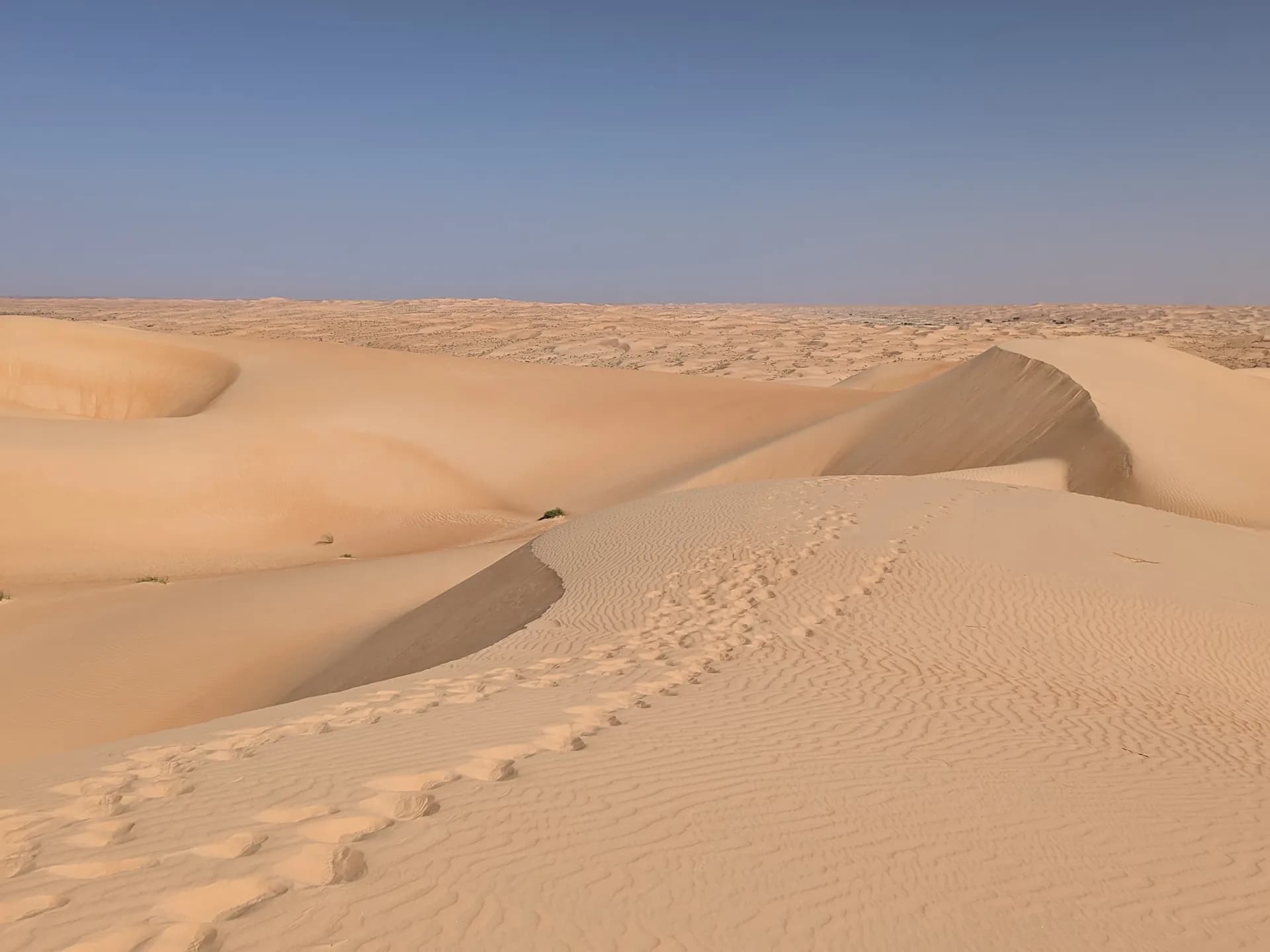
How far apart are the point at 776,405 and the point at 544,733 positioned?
957 inches

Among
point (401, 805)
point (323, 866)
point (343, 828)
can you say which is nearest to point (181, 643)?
point (401, 805)

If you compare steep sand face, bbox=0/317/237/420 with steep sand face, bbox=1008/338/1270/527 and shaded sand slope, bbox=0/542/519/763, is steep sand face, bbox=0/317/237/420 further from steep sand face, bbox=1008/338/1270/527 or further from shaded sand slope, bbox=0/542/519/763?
steep sand face, bbox=1008/338/1270/527

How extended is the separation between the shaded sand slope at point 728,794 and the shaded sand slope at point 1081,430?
28.9 ft

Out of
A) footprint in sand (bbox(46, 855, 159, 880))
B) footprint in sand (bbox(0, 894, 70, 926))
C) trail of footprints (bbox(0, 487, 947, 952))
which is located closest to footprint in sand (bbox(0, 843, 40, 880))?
trail of footprints (bbox(0, 487, 947, 952))

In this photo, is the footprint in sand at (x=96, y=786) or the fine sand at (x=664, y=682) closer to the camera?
the fine sand at (x=664, y=682)

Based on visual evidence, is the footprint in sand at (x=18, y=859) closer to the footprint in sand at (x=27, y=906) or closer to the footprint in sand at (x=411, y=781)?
the footprint in sand at (x=27, y=906)

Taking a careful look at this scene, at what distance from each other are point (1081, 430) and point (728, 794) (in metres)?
16.3

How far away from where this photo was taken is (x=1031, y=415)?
1948 centimetres

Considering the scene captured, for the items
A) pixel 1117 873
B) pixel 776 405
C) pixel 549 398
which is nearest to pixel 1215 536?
pixel 1117 873

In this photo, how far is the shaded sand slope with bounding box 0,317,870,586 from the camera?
17531mm

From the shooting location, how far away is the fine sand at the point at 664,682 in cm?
334

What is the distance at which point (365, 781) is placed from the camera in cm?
425

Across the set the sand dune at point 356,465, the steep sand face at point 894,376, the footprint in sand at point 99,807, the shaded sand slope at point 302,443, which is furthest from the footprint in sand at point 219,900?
the steep sand face at point 894,376

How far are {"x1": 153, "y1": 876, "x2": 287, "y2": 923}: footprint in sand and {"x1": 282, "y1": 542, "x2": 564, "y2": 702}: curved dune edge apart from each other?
15.5 feet
